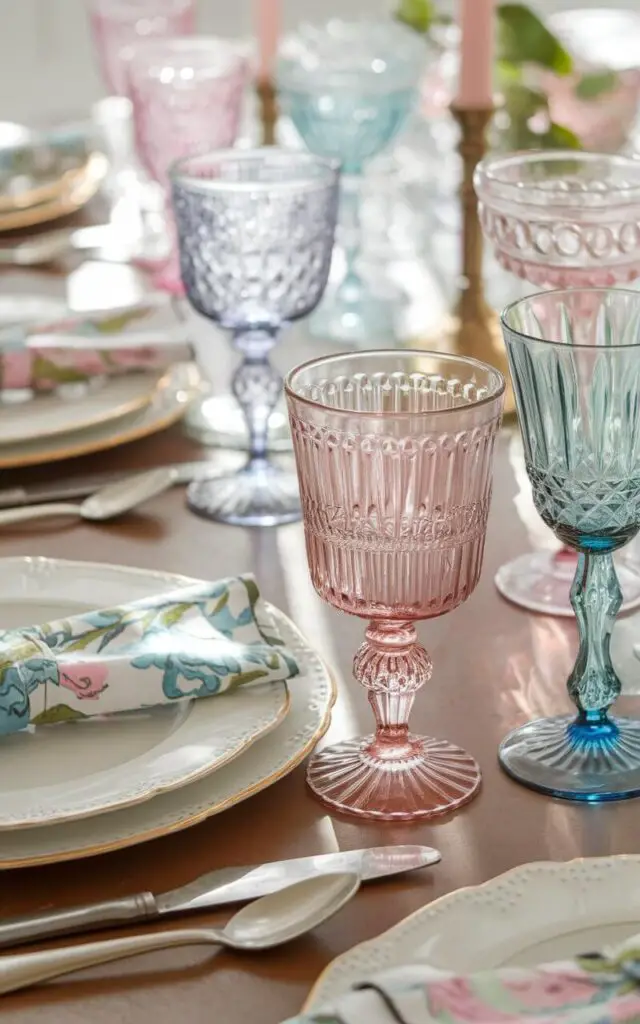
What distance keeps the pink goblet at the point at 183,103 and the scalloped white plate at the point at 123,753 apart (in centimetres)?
79

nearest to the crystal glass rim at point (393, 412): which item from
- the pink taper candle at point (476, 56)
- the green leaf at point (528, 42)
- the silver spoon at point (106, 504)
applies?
the silver spoon at point (106, 504)

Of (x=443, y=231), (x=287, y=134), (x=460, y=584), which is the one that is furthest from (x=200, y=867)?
(x=287, y=134)

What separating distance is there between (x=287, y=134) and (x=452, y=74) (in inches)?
14.7

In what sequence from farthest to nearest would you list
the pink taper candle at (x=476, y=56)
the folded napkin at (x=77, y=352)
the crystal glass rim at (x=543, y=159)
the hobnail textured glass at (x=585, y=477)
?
the pink taper candle at (x=476, y=56) < the folded napkin at (x=77, y=352) < the crystal glass rim at (x=543, y=159) < the hobnail textured glass at (x=585, y=477)

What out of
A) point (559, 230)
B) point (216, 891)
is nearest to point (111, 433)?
point (559, 230)

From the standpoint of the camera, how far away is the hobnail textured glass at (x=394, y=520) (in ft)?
2.49

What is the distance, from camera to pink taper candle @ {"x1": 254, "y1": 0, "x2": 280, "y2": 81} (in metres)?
1.77

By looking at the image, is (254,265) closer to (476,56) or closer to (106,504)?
(106,504)

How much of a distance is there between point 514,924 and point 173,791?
193 millimetres

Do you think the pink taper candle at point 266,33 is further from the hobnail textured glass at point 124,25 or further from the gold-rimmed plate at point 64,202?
the gold-rimmed plate at point 64,202

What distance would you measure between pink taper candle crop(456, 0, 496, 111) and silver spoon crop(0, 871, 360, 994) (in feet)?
2.91

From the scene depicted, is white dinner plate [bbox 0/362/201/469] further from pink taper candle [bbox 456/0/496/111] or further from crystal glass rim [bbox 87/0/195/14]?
crystal glass rim [bbox 87/0/195/14]

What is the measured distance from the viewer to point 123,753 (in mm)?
810

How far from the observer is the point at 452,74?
6.02 feet
